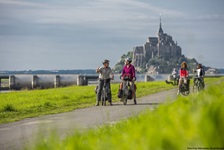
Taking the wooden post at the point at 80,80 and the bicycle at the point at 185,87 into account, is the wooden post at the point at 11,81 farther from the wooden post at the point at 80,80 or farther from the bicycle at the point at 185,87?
the bicycle at the point at 185,87

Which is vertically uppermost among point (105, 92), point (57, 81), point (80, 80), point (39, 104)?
point (80, 80)

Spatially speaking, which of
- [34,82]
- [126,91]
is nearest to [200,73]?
[126,91]

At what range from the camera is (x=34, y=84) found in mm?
61844

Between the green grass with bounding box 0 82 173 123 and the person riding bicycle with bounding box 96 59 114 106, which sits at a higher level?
the person riding bicycle with bounding box 96 59 114 106

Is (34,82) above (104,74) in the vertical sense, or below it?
below

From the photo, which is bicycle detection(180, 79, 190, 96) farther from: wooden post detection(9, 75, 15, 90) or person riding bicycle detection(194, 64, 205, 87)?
wooden post detection(9, 75, 15, 90)

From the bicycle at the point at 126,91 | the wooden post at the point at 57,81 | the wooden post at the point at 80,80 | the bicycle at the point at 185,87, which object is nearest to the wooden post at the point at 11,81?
the wooden post at the point at 57,81

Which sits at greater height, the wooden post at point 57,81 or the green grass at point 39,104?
the wooden post at point 57,81


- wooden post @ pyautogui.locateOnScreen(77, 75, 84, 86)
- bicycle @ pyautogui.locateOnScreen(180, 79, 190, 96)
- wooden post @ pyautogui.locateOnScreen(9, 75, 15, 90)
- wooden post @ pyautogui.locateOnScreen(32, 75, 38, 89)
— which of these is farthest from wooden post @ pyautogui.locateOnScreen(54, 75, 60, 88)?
bicycle @ pyautogui.locateOnScreen(180, 79, 190, 96)

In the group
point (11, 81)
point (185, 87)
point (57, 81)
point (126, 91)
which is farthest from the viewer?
point (57, 81)

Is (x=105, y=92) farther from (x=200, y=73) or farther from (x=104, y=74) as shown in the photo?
(x=200, y=73)

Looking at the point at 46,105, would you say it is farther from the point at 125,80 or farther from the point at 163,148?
the point at 163,148

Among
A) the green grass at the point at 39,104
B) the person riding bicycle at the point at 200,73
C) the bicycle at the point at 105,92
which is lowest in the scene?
the green grass at the point at 39,104

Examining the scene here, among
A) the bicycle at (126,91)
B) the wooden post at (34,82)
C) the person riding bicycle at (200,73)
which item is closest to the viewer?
the bicycle at (126,91)
